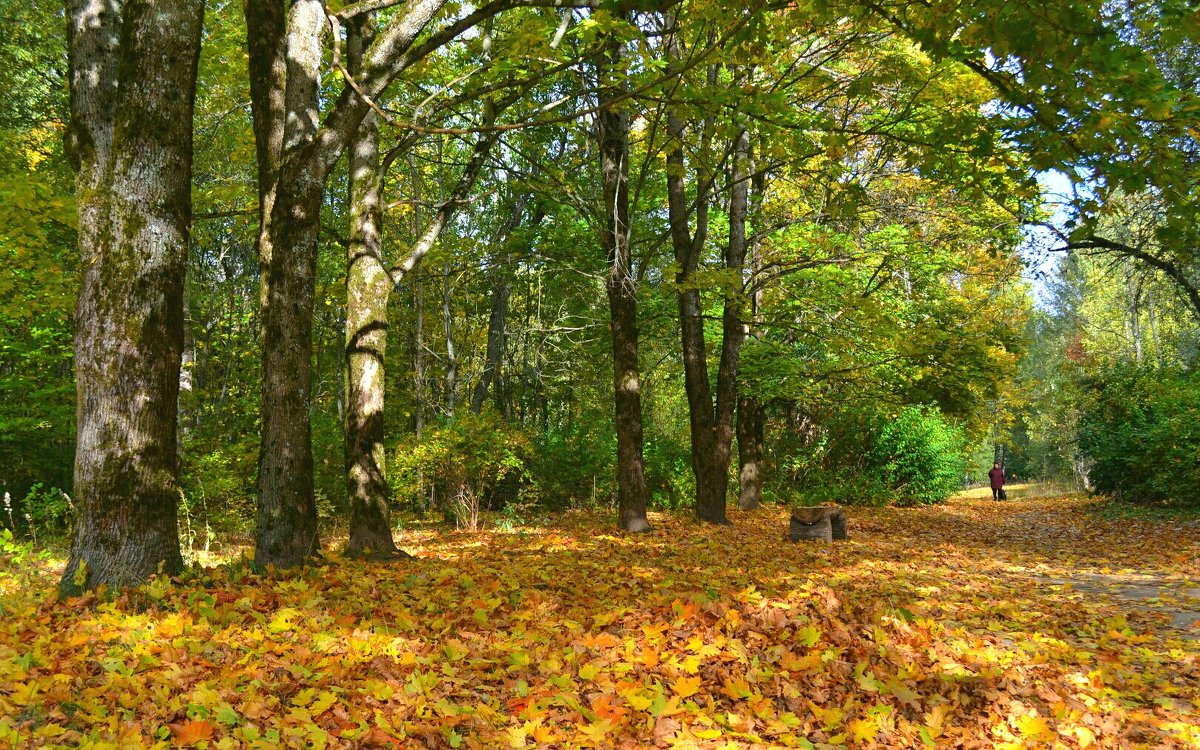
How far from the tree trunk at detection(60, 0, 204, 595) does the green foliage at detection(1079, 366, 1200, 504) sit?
17543mm

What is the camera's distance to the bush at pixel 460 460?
12.1 metres

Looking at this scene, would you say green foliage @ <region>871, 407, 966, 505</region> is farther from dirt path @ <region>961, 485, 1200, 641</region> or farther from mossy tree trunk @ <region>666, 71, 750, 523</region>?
mossy tree trunk @ <region>666, 71, 750, 523</region>

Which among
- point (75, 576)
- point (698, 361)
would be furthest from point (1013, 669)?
point (698, 361)

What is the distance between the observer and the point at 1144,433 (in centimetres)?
1542

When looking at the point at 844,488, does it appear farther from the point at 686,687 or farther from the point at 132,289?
the point at 132,289

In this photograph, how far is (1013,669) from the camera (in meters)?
3.88

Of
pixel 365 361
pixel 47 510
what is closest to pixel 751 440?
pixel 365 361

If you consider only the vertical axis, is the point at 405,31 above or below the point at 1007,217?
below

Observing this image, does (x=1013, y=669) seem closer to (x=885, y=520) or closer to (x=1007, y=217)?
(x=885, y=520)

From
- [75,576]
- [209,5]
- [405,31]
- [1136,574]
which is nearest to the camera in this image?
[75,576]

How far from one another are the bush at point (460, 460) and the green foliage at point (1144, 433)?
13526 mm

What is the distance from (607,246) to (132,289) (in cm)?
699

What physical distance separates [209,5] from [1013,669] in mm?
13956

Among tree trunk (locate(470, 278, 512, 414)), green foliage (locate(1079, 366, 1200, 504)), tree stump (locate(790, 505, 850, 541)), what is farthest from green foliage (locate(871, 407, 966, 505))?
tree trunk (locate(470, 278, 512, 414))
